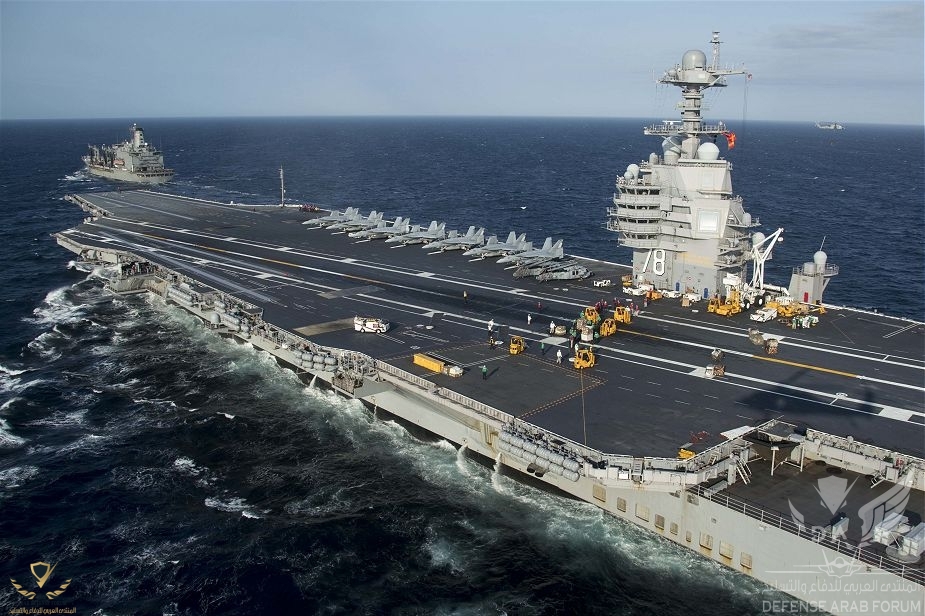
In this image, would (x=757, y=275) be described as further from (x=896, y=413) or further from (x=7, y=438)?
(x=7, y=438)

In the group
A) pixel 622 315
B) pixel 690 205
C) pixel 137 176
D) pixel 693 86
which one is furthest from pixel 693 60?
pixel 137 176

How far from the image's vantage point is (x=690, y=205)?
167 feet

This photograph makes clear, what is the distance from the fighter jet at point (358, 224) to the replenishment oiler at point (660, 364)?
32.3 feet

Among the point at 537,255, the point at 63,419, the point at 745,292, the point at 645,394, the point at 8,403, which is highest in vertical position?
the point at 537,255

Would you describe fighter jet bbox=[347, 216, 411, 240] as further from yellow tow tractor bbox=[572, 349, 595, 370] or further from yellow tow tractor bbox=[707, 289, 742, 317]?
yellow tow tractor bbox=[572, 349, 595, 370]

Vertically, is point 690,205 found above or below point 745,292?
above

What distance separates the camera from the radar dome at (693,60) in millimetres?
50656

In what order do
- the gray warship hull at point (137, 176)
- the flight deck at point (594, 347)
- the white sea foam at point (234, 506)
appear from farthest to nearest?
the gray warship hull at point (137, 176)
the white sea foam at point (234, 506)
the flight deck at point (594, 347)

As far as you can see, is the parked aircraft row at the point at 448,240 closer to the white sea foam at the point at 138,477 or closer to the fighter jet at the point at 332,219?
the fighter jet at the point at 332,219

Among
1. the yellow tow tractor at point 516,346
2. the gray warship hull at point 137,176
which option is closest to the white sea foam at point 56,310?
the yellow tow tractor at point 516,346

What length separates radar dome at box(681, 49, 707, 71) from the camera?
166ft

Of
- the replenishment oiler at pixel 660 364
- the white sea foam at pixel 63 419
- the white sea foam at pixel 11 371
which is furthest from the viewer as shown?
the white sea foam at pixel 11 371

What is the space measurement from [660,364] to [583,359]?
438cm

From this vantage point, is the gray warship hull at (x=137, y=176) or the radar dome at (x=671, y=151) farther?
the gray warship hull at (x=137, y=176)
